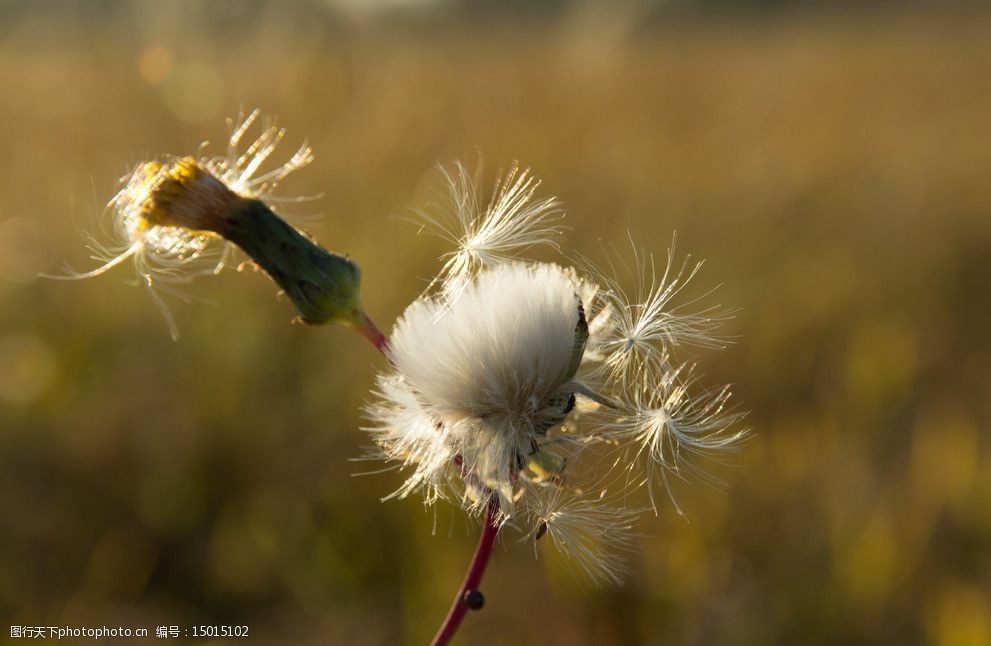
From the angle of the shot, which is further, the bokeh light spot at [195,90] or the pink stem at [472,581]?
the bokeh light spot at [195,90]

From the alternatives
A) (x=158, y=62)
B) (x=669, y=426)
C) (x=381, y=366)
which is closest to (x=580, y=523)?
(x=669, y=426)

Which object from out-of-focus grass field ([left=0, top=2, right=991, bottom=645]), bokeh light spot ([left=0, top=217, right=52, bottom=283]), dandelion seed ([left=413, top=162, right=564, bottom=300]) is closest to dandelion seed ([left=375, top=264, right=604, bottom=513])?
dandelion seed ([left=413, top=162, right=564, bottom=300])

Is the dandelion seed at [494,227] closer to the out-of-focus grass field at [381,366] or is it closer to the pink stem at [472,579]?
the pink stem at [472,579]

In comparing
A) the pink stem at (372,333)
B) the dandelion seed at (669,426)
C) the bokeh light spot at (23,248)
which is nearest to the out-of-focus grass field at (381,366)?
the bokeh light spot at (23,248)

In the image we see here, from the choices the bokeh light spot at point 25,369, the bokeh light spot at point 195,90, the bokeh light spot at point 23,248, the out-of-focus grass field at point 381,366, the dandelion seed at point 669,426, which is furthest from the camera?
the bokeh light spot at point 195,90

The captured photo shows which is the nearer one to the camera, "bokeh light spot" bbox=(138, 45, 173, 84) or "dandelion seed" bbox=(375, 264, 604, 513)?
"dandelion seed" bbox=(375, 264, 604, 513)

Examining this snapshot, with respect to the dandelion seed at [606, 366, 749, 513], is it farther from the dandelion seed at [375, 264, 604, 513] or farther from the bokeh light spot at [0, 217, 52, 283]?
the bokeh light spot at [0, 217, 52, 283]

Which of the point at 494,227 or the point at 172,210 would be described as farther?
the point at 494,227

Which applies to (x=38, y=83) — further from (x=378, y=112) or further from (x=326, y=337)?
(x=326, y=337)

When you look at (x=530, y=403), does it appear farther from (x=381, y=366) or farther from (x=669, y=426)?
(x=381, y=366)
